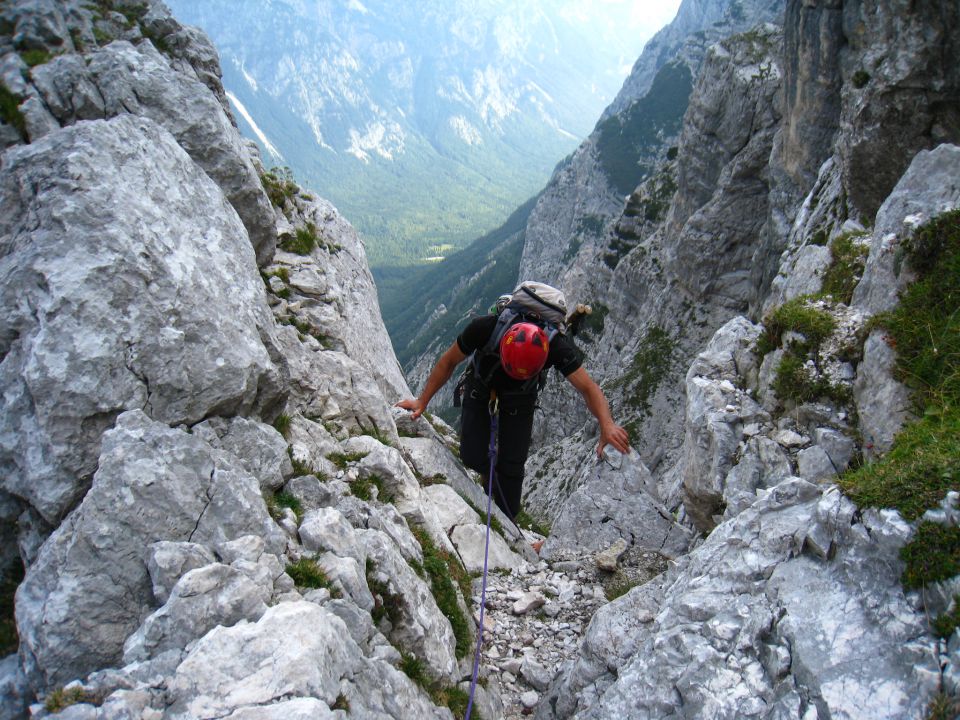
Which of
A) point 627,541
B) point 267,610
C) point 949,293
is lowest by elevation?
point 267,610

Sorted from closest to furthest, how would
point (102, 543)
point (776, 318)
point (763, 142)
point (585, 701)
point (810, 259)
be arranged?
point (102, 543)
point (585, 701)
point (776, 318)
point (810, 259)
point (763, 142)

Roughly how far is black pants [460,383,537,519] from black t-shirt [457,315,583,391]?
343 millimetres

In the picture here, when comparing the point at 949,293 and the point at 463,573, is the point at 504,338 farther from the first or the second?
the point at 949,293

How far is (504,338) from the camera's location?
970 cm

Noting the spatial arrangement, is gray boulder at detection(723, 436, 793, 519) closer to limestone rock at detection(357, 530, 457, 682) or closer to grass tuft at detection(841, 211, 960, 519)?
grass tuft at detection(841, 211, 960, 519)

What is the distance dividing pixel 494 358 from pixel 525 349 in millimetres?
1318

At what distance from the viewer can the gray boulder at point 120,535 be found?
17.3 feet

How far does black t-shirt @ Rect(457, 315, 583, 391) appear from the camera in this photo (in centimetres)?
1002

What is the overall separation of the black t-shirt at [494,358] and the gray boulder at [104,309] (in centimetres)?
363

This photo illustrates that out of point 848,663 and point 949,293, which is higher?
point 949,293

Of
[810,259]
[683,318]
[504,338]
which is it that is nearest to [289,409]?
[504,338]

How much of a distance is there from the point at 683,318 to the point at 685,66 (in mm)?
154535

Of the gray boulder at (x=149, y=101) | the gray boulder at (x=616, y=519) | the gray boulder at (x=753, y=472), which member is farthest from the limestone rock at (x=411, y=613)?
the gray boulder at (x=149, y=101)

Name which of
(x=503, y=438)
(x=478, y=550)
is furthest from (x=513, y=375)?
(x=478, y=550)
